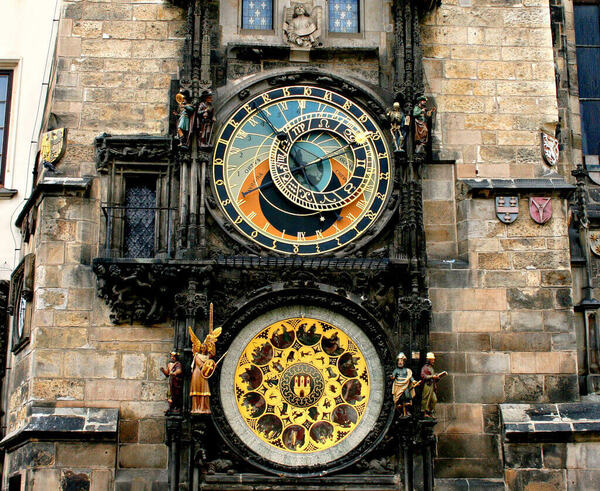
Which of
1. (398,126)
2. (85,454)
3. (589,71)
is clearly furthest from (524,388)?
(589,71)

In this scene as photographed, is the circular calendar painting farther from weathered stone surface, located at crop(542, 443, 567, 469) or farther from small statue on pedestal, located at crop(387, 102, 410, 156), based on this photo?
small statue on pedestal, located at crop(387, 102, 410, 156)

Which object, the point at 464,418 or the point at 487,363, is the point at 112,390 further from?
the point at 487,363

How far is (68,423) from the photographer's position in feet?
Result: 45.4

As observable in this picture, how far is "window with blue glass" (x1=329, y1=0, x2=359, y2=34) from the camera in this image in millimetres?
15742

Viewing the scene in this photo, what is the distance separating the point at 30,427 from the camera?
13.7 metres

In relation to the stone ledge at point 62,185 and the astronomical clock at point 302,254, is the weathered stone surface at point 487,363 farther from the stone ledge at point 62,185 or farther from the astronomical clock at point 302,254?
the stone ledge at point 62,185

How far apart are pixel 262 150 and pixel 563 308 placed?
427 centimetres

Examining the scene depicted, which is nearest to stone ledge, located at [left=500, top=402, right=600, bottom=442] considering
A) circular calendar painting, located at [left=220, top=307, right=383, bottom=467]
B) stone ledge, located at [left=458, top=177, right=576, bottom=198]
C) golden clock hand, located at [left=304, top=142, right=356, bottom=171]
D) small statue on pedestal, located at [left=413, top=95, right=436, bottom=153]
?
circular calendar painting, located at [left=220, top=307, right=383, bottom=467]

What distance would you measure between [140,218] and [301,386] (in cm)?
297

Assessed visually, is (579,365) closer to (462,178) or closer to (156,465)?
(462,178)

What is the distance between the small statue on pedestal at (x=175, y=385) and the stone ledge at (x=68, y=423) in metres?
0.79

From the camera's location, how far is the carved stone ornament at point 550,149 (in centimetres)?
1534

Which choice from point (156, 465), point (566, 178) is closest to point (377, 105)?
point (566, 178)

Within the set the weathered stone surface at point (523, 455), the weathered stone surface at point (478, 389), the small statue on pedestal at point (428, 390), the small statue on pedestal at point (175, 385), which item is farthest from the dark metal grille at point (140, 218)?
the weathered stone surface at point (523, 455)
